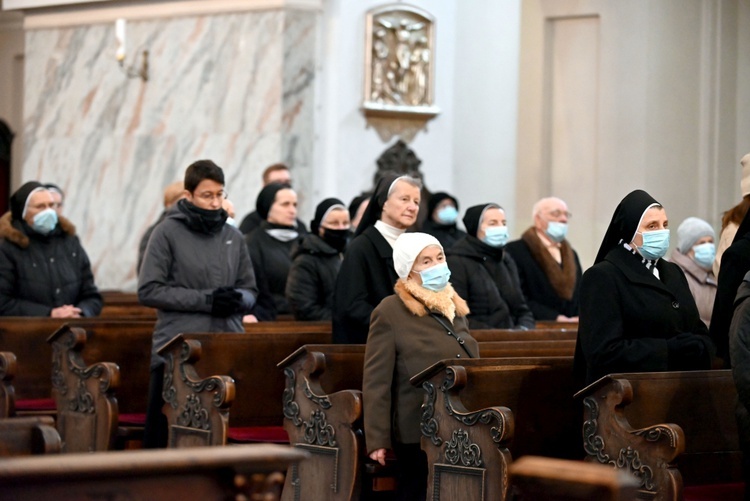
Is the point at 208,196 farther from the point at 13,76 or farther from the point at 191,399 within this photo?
the point at 13,76

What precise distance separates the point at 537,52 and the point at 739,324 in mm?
9794

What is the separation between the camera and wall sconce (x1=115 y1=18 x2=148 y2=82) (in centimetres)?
1223

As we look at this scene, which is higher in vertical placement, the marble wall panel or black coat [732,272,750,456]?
the marble wall panel

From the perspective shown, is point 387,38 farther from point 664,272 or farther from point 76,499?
point 76,499

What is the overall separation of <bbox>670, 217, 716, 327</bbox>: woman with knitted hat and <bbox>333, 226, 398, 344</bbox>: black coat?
8.33 ft

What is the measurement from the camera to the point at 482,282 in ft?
25.2

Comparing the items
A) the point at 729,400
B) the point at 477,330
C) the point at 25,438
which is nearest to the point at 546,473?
the point at 25,438

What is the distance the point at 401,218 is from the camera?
6.43 meters

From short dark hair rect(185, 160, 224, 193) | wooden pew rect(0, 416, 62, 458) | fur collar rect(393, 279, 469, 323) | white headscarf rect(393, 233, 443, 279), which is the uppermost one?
short dark hair rect(185, 160, 224, 193)

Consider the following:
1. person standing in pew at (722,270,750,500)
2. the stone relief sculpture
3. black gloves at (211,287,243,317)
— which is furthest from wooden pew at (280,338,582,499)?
the stone relief sculpture

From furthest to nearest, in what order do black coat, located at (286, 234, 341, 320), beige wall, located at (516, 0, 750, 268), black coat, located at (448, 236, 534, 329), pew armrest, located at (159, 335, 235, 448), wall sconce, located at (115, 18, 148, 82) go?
1. beige wall, located at (516, 0, 750, 268)
2. wall sconce, located at (115, 18, 148, 82)
3. black coat, located at (286, 234, 341, 320)
4. black coat, located at (448, 236, 534, 329)
5. pew armrest, located at (159, 335, 235, 448)

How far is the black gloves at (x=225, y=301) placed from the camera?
22.1 ft

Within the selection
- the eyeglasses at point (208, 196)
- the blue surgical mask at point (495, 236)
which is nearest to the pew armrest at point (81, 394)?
the eyeglasses at point (208, 196)

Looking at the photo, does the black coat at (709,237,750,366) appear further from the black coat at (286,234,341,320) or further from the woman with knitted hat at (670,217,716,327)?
the black coat at (286,234,341,320)
